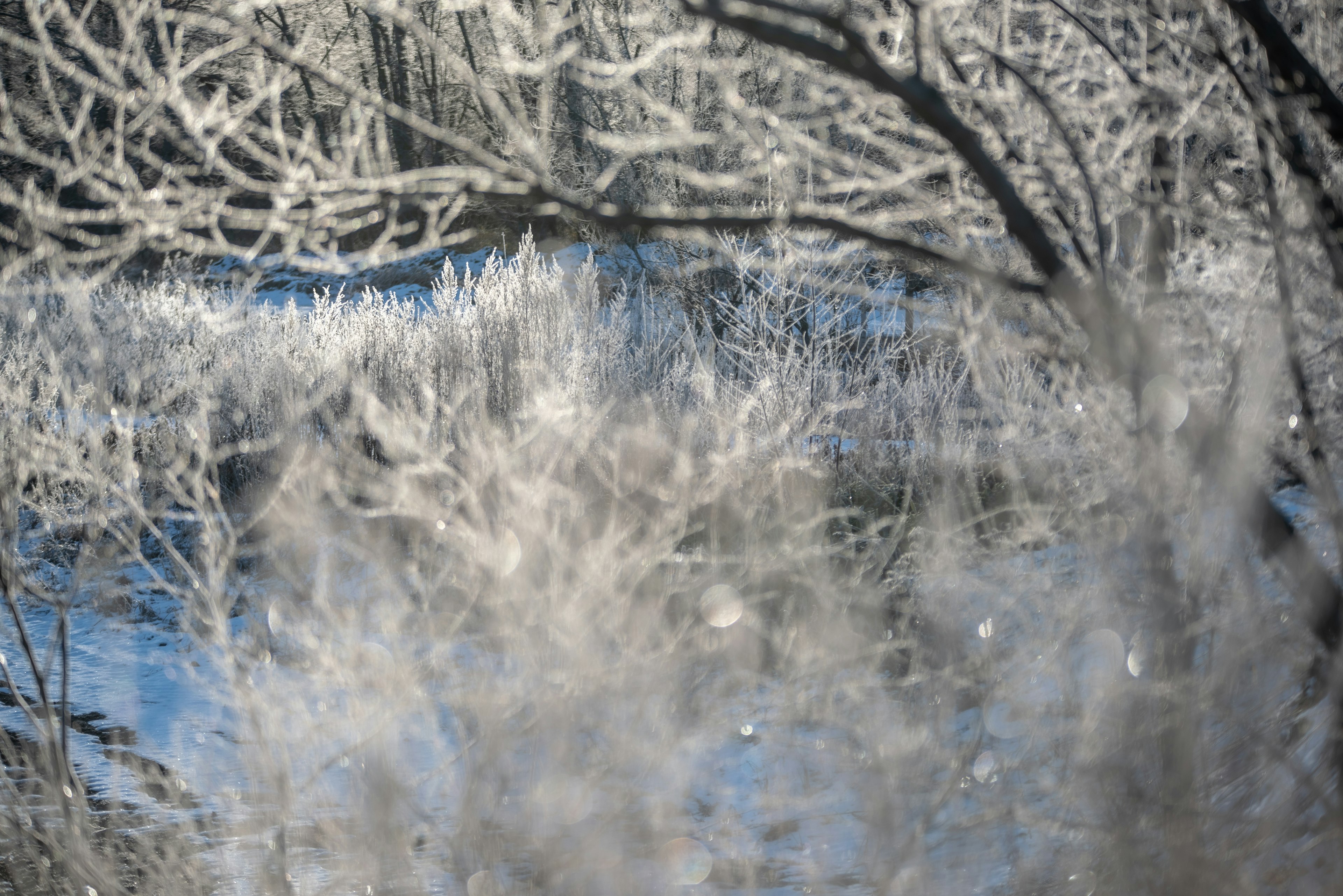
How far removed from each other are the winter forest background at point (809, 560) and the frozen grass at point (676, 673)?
0.02 m

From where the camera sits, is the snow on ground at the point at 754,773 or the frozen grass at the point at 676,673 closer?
the frozen grass at the point at 676,673

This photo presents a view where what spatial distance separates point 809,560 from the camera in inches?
167

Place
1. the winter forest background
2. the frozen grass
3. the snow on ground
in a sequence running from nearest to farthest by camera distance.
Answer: the winter forest background, the frozen grass, the snow on ground

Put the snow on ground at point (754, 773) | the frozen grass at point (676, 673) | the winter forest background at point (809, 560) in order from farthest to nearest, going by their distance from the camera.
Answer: the snow on ground at point (754, 773) < the frozen grass at point (676, 673) < the winter forest background at point (809, 560)

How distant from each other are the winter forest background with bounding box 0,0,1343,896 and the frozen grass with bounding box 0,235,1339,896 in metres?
0.02

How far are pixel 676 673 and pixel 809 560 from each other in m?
1.63

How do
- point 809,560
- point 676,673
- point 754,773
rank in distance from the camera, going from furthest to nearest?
point 809,560 → point 754,773 → point 676,673

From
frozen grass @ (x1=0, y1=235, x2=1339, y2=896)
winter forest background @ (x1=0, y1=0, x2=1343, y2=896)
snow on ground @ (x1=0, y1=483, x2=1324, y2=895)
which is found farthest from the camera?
snow on ground @ (x1=0, y1=483, x2=1324, y2=895)

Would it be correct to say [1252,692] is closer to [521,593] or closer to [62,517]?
[521,593]

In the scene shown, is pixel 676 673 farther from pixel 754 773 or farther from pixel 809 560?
pixel 809 560

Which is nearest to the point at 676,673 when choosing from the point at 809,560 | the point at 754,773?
the point at 754,773

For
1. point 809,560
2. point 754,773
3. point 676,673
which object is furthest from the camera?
point 809,560

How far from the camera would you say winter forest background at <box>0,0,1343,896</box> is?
1.77 metres

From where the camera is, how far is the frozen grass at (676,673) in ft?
6.18
